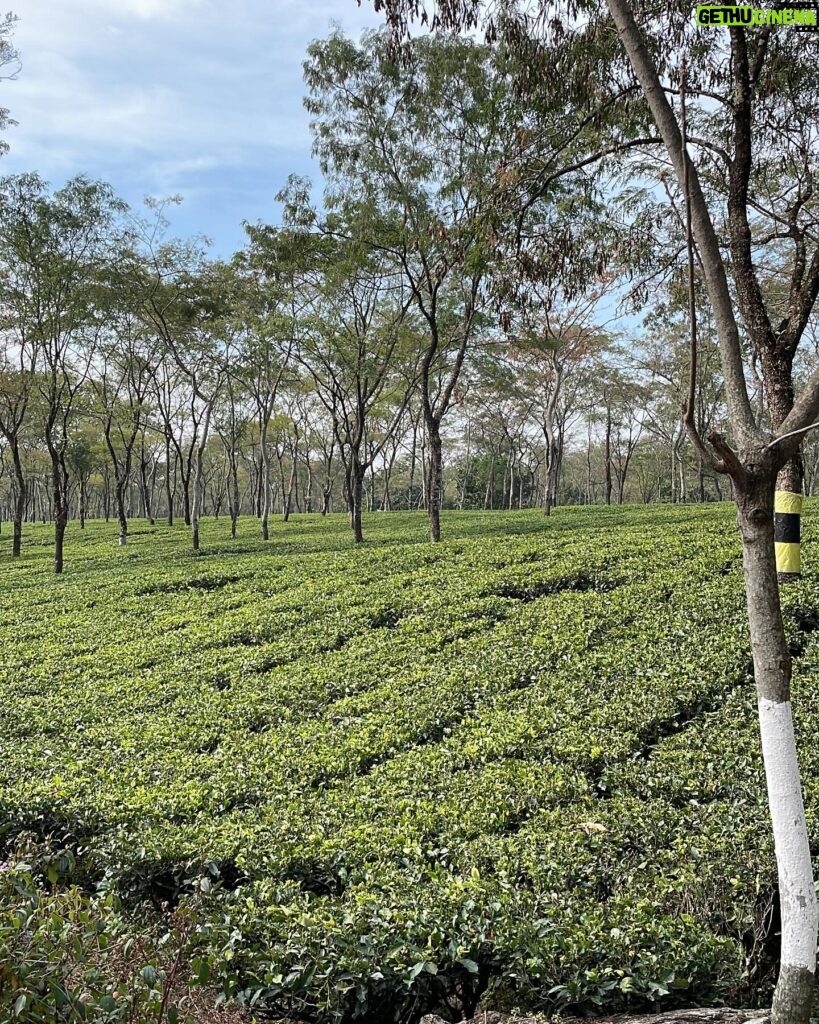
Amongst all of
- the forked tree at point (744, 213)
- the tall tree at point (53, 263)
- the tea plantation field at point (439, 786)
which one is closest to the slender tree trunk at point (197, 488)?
the tall tree at point (53, 263)

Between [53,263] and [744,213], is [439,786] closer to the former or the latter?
[744,213]

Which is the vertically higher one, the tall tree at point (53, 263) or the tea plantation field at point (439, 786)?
the tall tree at point (53, 263)

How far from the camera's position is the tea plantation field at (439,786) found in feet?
8.80

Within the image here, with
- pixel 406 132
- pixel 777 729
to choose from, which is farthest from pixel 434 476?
pixel 777 729

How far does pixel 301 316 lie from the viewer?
15609mm

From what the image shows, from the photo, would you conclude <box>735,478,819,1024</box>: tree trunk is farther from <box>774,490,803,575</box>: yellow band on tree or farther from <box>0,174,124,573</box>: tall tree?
<box>0,174,124,573</box>: tall tree

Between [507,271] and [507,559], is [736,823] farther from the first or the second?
[507,559]

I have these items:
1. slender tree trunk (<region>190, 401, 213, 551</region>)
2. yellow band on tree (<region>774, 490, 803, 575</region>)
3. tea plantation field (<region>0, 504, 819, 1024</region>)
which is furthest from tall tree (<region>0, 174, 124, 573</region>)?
yellow band on tree (<region>774, 490, 803, 575</region>)

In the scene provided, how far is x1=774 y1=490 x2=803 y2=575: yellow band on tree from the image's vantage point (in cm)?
251

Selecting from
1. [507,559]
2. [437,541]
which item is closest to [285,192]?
[437,541]

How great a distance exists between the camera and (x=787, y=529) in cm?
266

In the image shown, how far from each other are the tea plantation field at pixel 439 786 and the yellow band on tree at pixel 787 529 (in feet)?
5.26

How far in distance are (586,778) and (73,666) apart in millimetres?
6317

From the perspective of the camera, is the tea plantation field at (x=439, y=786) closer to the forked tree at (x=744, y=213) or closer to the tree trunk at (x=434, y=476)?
the forked tree at (x=744, y=213)
